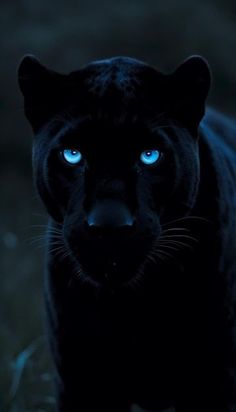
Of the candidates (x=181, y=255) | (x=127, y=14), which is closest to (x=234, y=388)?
(x=181, y=255)

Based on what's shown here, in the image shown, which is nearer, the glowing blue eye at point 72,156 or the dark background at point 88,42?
the glowing blue eye at point 72,156

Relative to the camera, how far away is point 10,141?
662 cm

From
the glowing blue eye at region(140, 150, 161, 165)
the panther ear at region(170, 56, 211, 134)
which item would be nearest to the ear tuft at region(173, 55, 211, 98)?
the panther ear at region(170, 56, 211, 134)

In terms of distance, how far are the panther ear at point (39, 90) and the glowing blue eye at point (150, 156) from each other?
26 centimetres

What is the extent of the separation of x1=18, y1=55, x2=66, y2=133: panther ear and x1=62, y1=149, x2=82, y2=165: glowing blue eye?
0.14 metres

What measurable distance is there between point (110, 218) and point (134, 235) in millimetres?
96

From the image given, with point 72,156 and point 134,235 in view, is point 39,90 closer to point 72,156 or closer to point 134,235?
point 72,156

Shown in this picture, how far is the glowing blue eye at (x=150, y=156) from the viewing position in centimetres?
229

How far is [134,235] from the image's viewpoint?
7.32ft

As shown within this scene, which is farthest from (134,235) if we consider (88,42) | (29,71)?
(88,42)

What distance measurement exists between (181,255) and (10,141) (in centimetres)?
424

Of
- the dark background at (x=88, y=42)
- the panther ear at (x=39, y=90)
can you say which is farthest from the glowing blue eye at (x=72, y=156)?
the dark background at (x=88, y=42)

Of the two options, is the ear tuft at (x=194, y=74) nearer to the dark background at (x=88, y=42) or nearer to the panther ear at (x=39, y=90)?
the panther ear at (x=39, y=90)

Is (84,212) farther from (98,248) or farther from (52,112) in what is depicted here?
(52,112)
